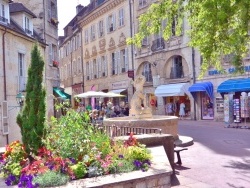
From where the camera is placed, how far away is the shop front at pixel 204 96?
23062mm

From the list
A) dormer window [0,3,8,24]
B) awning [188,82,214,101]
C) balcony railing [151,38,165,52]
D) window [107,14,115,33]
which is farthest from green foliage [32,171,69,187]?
window [107,14,115,33]

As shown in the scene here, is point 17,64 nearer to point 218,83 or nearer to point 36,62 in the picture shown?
point 36,62

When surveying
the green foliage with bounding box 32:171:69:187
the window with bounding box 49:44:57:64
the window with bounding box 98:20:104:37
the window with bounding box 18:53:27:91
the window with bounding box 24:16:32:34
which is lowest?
the green foliage with bounding box 32:171:69:187

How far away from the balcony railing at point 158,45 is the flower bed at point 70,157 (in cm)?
2244

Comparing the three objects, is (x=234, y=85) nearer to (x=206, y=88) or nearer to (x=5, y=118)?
(x=206, y=88)

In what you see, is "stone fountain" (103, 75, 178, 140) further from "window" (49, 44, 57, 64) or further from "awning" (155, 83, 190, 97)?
"awning" (155, 83, 190, 97)

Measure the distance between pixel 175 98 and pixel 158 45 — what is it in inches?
190

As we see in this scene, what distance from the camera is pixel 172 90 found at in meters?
25.8

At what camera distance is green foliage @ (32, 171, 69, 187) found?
176 inches

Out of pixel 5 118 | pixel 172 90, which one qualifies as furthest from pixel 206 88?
pixel 5 118

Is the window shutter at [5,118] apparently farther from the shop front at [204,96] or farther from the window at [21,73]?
the shop front at [204,96]

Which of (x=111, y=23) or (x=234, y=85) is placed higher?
(x=111, y=23)

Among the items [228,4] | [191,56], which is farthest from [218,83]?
[228,4]

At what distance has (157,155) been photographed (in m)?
6.19
